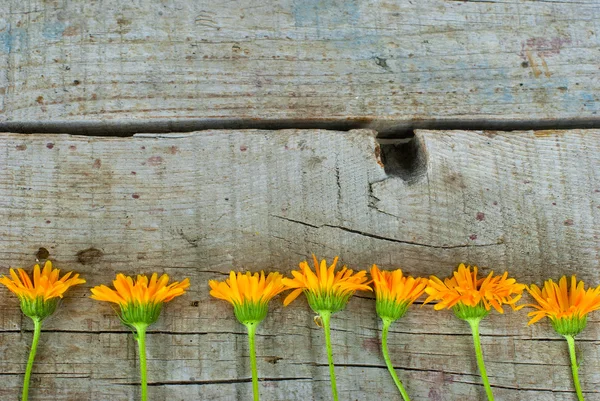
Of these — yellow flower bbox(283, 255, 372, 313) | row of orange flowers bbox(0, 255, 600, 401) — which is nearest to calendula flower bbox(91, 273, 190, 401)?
row of orange flowers bbox(0, 255, 600, 401)

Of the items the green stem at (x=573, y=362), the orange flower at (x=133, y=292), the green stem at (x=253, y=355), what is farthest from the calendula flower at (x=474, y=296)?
the orange flower at (x=133, y=292)

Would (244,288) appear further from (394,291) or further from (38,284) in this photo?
(38,284)

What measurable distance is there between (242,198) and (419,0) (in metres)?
0.69

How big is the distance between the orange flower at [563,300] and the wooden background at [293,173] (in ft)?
0.18

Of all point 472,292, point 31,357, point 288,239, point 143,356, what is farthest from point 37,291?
point 472,292

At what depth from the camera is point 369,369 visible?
1.25 metres

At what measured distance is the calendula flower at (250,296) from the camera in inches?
46.1

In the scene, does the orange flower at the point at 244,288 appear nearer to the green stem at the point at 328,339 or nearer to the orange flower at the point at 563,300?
the green stem at the point at 328,339

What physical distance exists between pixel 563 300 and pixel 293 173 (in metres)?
0.65

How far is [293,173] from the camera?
1.34 metres

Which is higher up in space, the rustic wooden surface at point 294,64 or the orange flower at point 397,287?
the rustic wooden surface at point 294,64

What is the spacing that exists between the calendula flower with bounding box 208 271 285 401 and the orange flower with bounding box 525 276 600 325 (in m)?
0.56

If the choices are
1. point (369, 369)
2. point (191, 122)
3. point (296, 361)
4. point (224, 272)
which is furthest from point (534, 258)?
point (191, 122)

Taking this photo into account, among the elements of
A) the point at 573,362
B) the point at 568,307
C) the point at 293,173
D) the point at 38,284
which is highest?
the point at 293,173
